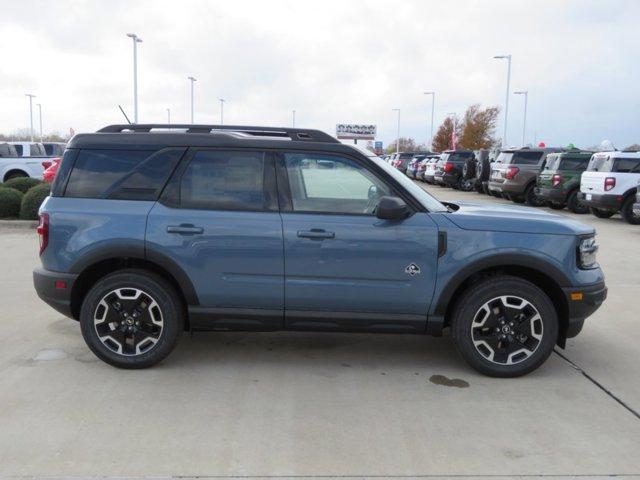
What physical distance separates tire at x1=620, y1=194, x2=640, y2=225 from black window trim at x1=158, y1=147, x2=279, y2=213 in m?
12.7

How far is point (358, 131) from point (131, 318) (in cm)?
5972

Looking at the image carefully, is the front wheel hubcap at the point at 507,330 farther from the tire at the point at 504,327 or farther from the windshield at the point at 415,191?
the windshield at the point at 415,191

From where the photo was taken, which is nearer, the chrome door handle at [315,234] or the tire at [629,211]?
the chrome door handle at [315,234]

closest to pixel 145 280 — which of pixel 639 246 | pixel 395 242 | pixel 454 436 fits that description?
pixel 395 242

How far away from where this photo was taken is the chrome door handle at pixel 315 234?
442 cm

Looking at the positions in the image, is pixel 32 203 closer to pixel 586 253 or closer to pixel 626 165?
pixel 586 253

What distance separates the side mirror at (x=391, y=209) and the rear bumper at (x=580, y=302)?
1335 millimetres

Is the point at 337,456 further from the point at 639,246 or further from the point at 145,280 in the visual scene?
the point at 639,246

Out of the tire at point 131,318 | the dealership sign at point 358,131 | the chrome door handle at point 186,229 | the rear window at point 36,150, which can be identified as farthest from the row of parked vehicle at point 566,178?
the dealership sign at point 358,131

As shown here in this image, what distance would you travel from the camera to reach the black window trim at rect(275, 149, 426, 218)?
452 cm

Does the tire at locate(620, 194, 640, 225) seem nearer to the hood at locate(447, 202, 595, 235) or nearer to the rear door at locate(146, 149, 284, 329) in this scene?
the hood at locate(447, 202, 595, 235)

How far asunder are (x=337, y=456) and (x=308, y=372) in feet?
4.34

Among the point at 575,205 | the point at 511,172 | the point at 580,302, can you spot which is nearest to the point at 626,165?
the point at 575,205

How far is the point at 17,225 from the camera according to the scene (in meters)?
12.6
